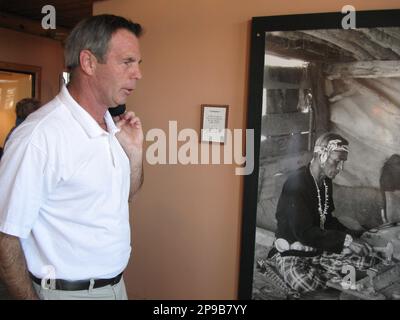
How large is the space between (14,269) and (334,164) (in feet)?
4.43

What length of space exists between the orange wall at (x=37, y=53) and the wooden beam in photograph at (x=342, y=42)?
121 inches

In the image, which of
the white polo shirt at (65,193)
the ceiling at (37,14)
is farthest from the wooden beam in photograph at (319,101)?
the ceiling at (37,14)

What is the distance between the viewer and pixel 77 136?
1081 mm

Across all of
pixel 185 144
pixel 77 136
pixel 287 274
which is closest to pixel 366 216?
pixel 287 274

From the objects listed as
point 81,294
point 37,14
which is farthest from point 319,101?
point 37,14

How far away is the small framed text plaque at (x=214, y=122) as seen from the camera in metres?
1.88

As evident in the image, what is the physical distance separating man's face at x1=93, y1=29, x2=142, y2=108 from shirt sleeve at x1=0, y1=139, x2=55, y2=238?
302 mm

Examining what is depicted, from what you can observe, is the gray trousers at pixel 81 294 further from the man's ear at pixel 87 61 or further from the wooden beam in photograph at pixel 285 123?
the wooden beam in photograph at pixel 285 123

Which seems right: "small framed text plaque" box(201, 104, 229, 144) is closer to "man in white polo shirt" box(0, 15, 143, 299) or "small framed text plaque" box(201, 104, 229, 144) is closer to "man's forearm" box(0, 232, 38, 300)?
"man in white polo shirt" box(0, 15, 143, 299)

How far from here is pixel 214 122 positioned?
1898mm

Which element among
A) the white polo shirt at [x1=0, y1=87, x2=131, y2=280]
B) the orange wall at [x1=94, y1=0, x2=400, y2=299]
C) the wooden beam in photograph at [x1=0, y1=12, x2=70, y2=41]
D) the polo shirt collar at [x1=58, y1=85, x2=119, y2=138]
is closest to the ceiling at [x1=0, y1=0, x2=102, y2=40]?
the wooden beam in photograph at [x1=0, y1=12, x2=70, y2=41]

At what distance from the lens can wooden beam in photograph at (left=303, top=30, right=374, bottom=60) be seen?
1598mm

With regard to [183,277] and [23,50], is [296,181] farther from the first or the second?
[23,50]

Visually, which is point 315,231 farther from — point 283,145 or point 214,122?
point 214,122
